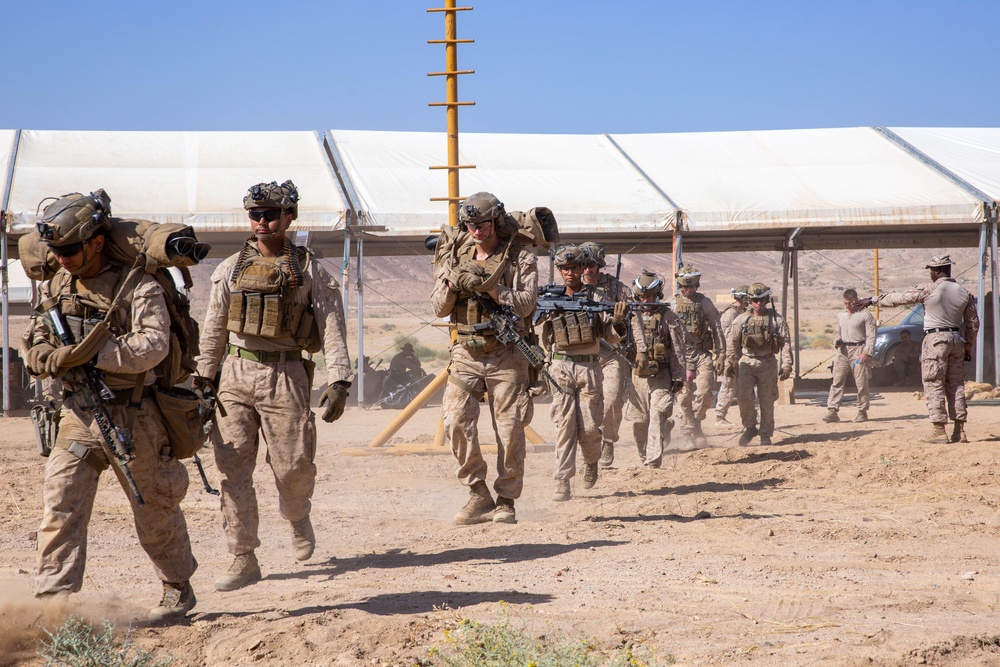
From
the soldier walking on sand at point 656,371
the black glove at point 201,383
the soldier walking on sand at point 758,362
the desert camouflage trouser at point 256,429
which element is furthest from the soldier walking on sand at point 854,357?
the black glove at point 201,383

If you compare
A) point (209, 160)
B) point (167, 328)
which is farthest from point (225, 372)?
point (209, 160)

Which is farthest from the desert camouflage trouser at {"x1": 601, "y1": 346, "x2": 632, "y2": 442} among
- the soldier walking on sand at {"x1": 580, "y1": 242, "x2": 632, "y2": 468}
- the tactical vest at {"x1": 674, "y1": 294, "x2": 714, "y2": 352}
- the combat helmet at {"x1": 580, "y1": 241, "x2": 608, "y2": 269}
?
the tactical vest at {"x1": 674, "y1": 294, "x2": 714, "y2": 352}

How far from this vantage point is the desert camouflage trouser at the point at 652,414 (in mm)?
10156

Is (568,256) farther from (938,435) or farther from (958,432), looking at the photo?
(958,432)

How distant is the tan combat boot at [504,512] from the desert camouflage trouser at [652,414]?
10.6 ft

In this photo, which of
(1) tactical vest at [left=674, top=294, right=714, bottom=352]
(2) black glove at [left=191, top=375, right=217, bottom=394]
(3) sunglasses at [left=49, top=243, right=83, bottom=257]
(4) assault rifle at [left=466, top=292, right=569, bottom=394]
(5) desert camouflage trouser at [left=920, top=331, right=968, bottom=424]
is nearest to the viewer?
(3) sunglasses at [left=49, top=243, right=83, bottom=257]

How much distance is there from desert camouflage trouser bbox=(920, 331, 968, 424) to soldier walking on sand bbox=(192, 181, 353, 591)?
7.09 m

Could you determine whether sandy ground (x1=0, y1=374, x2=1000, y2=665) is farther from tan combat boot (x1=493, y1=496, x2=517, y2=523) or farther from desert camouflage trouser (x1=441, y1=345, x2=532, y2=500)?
desert camouflage trouser (x1=441, y1=345, x2=532, y2=500)

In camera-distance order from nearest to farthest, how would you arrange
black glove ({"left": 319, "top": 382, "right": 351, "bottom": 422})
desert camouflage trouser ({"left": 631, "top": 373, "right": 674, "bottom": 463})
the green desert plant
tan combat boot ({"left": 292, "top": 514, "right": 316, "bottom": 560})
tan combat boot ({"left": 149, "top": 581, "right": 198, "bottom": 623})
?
the green desert plant
tan combat boot ({"left": 149, "top": 581, "right": 198, "bottom": 623})
black glove ({"left": 319, "top": 382, "right": 351, "bottom": 422})
tan combat boot ({"left": 292, "top": 514, "right": 316, "bottom": 560})
desert camouflage trouser ({"left": 631, "top": 373, "right": 674, "bottom": 463})

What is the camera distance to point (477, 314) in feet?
22.7

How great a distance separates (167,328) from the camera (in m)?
4.41

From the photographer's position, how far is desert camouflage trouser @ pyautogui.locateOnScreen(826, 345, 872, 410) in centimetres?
Answer: 1415

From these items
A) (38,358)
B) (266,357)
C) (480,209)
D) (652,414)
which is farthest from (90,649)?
(652,414)

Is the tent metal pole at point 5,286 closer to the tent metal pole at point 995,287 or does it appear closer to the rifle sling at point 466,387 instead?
the rifle sling at point 466,387
